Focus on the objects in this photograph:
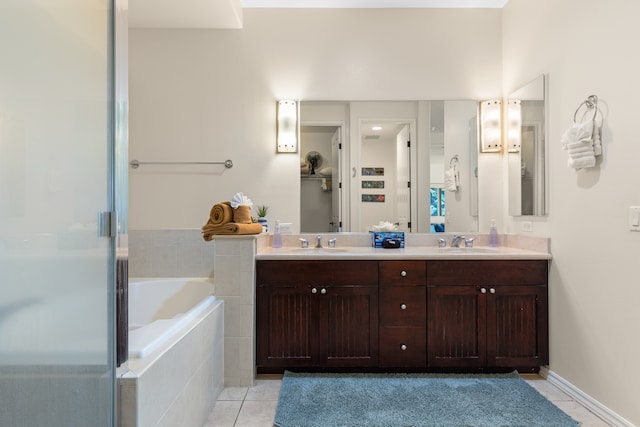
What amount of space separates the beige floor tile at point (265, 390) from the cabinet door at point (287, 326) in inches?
4.3

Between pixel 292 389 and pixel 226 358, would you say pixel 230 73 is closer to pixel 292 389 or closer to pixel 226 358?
pixel 226 358

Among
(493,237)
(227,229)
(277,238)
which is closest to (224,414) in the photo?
(227,229)

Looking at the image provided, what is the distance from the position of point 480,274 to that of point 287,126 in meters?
1.77

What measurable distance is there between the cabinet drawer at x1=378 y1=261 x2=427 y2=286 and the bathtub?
1039mm

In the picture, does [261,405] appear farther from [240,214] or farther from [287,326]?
[240,214]

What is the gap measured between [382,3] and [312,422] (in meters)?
2.96

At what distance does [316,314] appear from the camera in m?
2.27

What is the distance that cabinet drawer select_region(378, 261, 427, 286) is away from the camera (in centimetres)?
228

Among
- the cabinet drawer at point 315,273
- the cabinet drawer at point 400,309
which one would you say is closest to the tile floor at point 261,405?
the cabinet drawer at point 315,273

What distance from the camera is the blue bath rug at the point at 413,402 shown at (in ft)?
5.86

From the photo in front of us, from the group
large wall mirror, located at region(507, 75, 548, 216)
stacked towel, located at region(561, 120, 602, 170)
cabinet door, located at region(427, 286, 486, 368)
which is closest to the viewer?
stacked towel, located at region(561, 120, 602, 170)

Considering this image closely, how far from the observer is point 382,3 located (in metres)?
2.79

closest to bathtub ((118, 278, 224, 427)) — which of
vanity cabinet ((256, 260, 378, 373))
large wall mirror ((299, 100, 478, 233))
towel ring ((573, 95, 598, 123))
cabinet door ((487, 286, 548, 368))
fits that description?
vanity cabinet ((256, 260, 378, 373))

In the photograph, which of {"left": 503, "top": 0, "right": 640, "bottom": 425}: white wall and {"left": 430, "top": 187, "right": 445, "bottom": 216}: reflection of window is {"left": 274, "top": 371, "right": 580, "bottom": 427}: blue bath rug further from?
{"left": 430, "top": 187, "right": 445, "bottom": 216}: reflection of window
